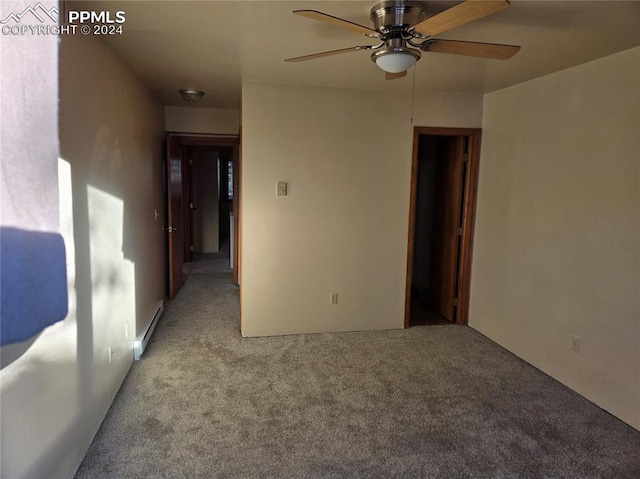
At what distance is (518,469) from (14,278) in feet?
7.93

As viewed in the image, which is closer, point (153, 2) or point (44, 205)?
point (44, 205)

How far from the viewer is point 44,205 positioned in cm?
166

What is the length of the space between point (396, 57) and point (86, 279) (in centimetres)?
194

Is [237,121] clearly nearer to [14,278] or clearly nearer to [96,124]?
[96,124]

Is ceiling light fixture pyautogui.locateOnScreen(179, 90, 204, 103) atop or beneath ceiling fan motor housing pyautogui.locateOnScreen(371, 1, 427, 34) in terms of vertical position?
atop

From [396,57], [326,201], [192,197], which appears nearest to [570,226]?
[396,57]

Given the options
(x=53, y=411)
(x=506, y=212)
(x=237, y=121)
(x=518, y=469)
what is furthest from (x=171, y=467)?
(x=237, y=121)

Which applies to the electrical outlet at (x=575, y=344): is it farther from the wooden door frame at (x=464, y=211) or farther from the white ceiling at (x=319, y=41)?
the white ceiling at (x=319, y=41)

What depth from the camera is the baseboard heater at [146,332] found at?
3.29 m

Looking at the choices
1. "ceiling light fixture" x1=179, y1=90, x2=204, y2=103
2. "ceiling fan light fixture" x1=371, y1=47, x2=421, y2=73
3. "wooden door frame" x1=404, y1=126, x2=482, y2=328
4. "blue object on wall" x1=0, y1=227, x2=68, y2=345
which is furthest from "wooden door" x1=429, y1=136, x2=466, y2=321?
"blue object on wall" x1=0, y1=227, x2=68, y2=345

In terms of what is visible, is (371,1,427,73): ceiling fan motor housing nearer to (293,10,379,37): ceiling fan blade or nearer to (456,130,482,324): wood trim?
(293,10,379,37): ceiling fan blade

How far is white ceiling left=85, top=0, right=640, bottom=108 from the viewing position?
201cm

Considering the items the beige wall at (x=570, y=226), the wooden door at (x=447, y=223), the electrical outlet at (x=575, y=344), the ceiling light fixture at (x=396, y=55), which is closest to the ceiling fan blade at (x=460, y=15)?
the ceiling light fixture at (x=396, y=55)

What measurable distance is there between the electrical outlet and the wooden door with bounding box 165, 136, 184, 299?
160 inches
